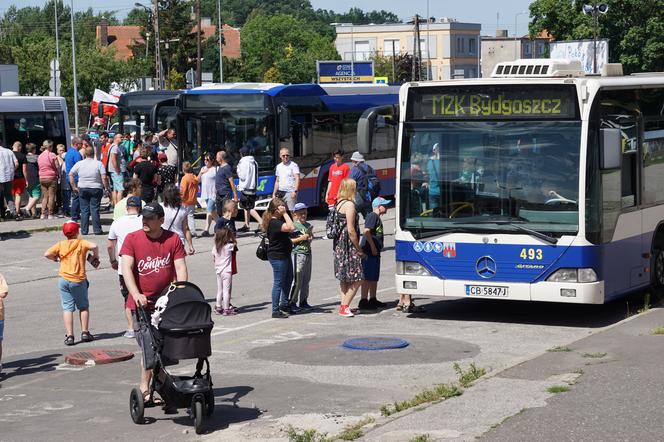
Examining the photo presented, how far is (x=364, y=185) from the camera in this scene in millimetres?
21109

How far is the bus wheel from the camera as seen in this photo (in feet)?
52.5

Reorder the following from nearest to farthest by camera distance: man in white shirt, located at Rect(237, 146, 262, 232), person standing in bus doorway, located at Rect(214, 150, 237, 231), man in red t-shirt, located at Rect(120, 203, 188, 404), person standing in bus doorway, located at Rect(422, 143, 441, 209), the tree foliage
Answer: man in red t-shirt, located at Rect(120, 203, 188, 404), person standing in bus doorway, located at Rect(422, 143, 441, 209), person standing in bus doorway, located at Rect(214, 150, 237, 231), man in white shirt, located at Rect(237, 146, 262, 232), the tree foliage

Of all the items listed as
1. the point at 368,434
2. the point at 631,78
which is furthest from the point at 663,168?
the point at 368,434

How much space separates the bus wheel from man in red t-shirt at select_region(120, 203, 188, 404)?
321 inches

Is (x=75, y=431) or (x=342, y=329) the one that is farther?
(x=342, y=329)

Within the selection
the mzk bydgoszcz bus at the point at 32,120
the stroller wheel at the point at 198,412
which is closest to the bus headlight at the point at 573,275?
the stroller wheel at the point at 198,412

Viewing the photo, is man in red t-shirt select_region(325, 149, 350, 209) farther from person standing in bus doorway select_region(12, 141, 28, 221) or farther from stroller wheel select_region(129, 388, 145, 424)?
stroller wheel select_region(129, 388, 145, 424)

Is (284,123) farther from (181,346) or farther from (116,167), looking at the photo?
(181,346)

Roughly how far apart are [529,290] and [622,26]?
4887cm

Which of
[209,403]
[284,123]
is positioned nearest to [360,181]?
[284,123]

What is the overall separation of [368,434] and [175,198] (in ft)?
26.9

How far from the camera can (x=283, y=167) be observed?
25.1 m

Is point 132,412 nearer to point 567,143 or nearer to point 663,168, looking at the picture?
point 567,143

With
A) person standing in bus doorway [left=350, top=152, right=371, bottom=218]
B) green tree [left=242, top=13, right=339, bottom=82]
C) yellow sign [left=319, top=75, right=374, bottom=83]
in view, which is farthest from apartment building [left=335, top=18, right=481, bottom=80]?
person standing in bus doorway [left=350, top=152, right=371, bottom=218]
